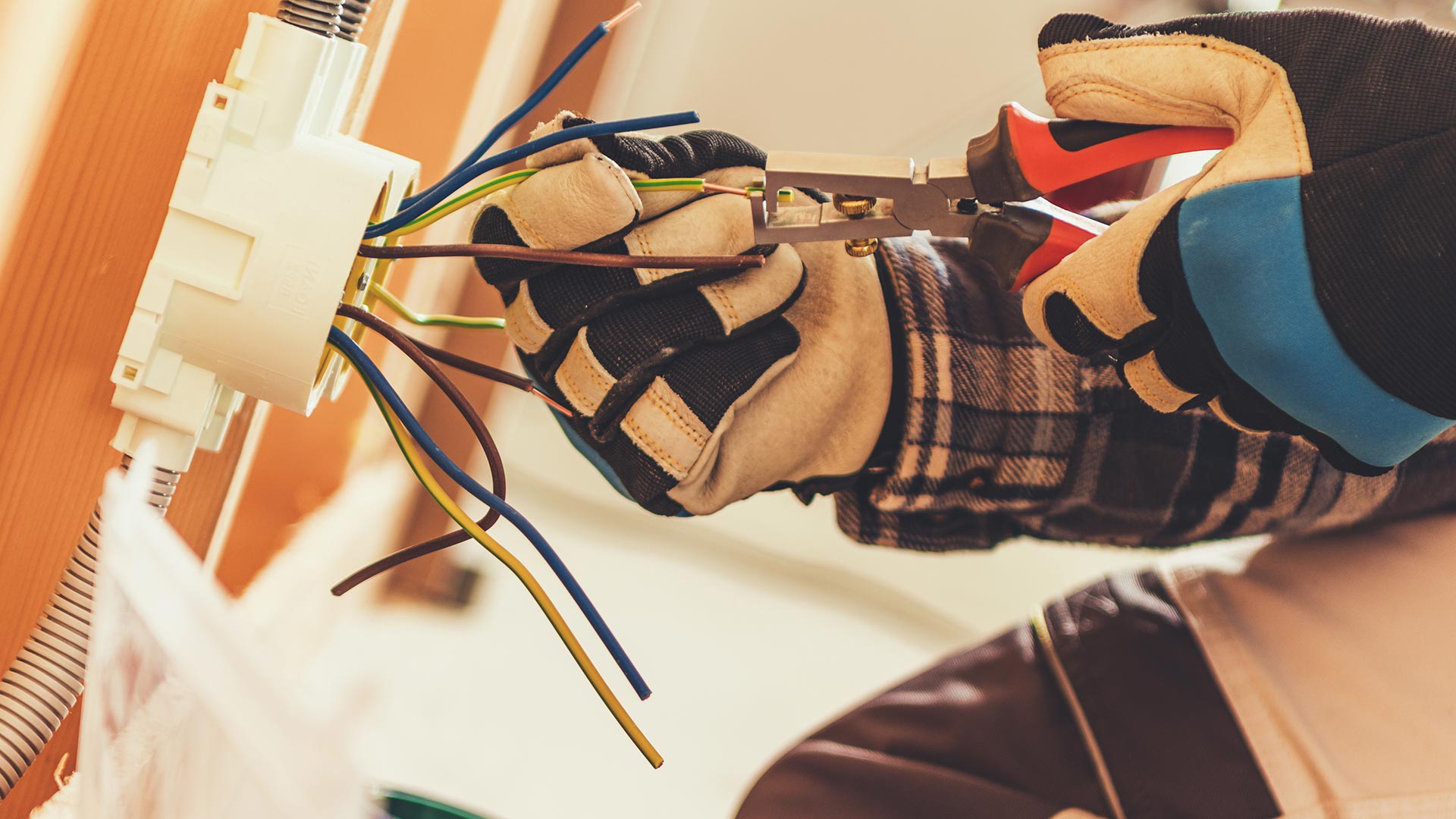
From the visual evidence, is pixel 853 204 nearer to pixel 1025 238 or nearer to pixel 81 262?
pixel 1025 238

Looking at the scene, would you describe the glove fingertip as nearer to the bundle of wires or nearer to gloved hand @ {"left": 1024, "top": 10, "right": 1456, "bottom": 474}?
gloved hand @ {"left": 1024, "top": 10, "right": 1456, "bottom": 474}

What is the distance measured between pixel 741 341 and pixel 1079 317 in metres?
0.15

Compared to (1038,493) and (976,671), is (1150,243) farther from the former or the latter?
(976,671)

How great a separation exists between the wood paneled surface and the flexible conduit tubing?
33mm

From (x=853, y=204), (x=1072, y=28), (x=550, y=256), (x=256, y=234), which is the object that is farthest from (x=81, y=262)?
(x=1072, y=28)

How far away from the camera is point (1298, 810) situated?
0.47 meters

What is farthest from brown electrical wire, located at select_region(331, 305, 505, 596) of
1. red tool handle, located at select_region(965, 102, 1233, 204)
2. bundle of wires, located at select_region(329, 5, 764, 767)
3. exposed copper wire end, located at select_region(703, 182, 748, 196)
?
red tool handle, located at select_region(965, 102, 1233, 204)

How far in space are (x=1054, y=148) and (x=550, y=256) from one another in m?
0.21

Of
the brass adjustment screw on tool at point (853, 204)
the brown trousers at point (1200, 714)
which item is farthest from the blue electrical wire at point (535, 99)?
the brown trousers at point (1200, 714)

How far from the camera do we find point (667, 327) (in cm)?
39

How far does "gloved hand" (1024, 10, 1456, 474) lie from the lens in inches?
12.4

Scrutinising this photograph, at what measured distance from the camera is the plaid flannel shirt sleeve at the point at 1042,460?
0.47 m

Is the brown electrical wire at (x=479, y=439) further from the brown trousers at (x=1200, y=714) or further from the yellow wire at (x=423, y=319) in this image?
the brown trousers at (x=1200, y=714)

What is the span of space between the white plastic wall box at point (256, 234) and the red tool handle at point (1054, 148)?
245 mm
